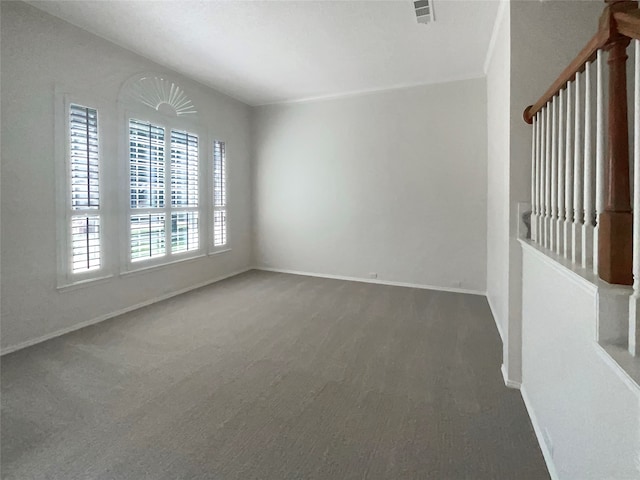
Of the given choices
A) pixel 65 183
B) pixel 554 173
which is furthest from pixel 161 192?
pixel 554 173

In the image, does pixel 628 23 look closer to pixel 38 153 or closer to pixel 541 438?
pixel 541 438

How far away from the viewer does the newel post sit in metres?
0.92

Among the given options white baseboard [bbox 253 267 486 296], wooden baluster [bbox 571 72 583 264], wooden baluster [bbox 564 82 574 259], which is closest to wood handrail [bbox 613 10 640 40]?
wooden baluster [bbox 571 72 583 264]

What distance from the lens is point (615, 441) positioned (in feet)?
2.81

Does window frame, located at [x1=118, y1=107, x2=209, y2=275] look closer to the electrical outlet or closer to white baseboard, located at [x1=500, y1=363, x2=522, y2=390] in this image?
white baseboard, located at [x1=500, y1=363, x2=522, y2=390]

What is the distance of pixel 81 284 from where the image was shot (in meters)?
3.14

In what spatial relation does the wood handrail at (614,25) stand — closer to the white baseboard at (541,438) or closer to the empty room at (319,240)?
the empty room at (319,240)

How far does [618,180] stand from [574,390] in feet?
2.59

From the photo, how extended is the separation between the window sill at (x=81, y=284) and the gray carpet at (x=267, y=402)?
45cm

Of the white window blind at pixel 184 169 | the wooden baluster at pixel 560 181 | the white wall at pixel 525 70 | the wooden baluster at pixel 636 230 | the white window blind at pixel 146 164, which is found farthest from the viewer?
the white window blind at pixel 184 169

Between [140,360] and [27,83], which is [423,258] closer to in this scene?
[140,360]

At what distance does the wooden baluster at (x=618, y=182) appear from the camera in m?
0.92

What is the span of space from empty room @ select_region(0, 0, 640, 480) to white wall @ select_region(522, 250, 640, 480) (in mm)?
15

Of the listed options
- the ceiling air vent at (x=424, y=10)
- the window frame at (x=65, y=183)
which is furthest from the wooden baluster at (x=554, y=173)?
the window frame at (x=65, y=183)
